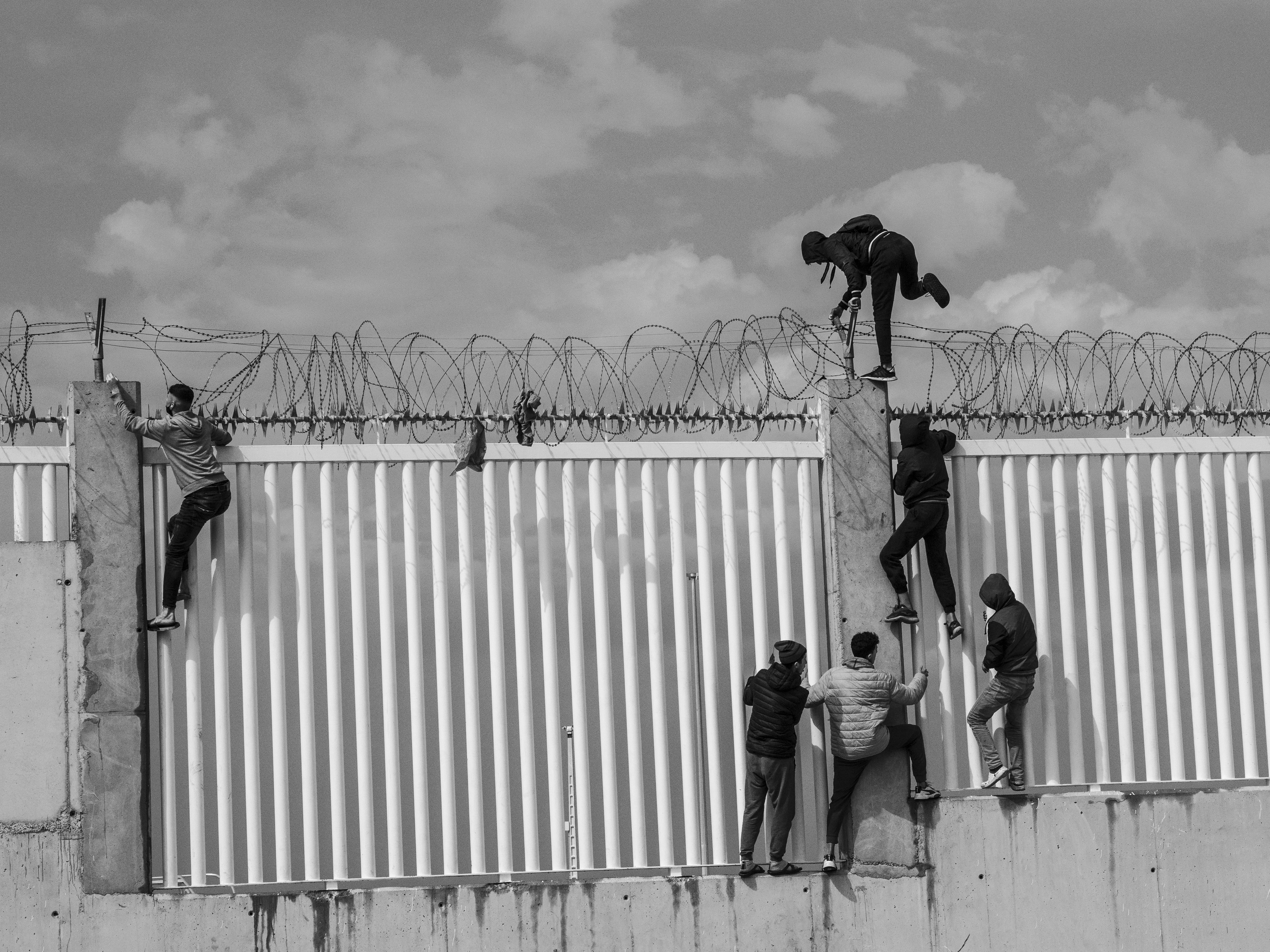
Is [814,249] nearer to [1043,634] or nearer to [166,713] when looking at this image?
[1043,634]

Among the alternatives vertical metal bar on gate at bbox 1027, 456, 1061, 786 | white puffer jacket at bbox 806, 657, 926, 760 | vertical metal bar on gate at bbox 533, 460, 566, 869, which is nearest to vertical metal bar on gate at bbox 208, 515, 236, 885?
vertical metal bar on gate at bbox 533, 460, 566, 869

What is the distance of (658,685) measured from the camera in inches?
406

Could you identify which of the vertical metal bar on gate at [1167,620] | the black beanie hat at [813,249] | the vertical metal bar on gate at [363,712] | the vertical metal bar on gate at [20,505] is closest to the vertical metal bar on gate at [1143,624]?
the vertical metal bar on gate at [1167,620]

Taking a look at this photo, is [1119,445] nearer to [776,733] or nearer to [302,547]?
[776,733]

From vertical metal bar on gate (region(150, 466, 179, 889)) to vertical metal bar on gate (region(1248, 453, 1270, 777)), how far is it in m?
8.12

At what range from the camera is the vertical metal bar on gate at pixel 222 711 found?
1004 centimetres

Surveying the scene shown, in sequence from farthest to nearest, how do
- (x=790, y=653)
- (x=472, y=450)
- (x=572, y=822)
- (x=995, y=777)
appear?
(x=995, y=777), (x=472, y=450), (x=572, y=822), (x=790, y=653)

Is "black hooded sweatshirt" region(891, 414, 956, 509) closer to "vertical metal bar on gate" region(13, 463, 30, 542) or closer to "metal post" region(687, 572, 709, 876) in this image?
"metal post" region(687, 572, 709, 876)

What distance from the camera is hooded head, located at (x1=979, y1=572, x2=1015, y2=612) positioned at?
10.4 meters

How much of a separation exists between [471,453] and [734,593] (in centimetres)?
213

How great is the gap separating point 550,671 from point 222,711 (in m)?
2.30

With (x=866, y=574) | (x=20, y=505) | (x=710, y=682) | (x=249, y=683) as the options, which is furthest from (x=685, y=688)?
(x=20, y=505)

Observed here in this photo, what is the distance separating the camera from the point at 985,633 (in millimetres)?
10836

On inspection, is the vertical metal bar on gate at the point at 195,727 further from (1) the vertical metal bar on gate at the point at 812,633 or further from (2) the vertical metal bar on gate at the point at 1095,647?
(2) the vertical metal bar on gate at the point at 1095,647
